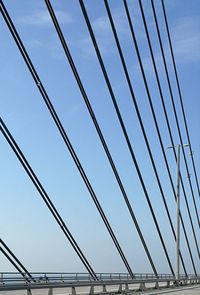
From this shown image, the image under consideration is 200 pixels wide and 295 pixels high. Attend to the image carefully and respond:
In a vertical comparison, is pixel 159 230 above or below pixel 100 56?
below

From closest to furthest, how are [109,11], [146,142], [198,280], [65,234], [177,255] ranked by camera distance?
[65,234] < [109,11] < [146,142] < [177,255] < [198,280]

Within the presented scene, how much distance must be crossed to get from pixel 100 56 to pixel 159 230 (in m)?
11.5

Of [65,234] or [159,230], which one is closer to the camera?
[65,234]

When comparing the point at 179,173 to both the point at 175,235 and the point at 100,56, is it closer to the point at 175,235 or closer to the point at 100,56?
the point at 175,235

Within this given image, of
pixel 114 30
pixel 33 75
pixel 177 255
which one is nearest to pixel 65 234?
pixel 33 75

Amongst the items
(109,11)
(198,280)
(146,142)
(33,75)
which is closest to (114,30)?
(109,11)

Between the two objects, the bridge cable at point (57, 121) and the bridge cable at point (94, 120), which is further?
the bridge cable at point (94, 120)

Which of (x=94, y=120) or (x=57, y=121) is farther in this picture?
(x=94, y=120)

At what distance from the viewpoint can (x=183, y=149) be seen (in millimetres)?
35500

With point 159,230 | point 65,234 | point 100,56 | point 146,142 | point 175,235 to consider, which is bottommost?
point 175,235

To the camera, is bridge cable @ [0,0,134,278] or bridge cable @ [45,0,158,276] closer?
bridge cable @ [0,0,134,278]

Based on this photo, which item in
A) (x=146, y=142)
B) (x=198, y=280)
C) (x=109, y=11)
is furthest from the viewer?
(x=198, y=280)

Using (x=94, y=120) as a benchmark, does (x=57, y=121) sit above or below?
above

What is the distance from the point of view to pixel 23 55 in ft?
47.6
